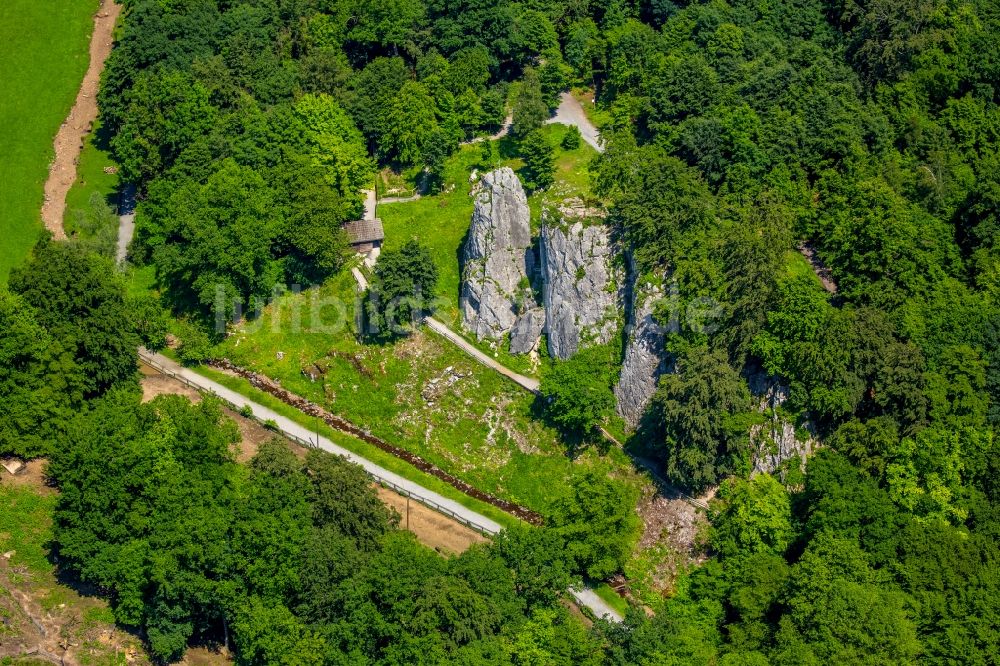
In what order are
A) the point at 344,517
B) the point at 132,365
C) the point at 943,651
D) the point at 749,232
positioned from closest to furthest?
the point at 943,651 < the point at 344,517 < the point at 749,232 < the point at 132,365

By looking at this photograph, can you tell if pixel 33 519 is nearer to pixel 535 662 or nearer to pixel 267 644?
pixel 267 644

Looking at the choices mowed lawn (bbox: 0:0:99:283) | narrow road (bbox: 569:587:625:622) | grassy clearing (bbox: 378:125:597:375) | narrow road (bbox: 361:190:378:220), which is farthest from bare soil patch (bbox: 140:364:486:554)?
mowed lawn (bbox: 0:0:99:283)

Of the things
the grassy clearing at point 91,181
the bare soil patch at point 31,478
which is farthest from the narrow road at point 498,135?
the bare soil patch at point 31,478

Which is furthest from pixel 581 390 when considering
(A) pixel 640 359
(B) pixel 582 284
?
(B) pixel 582 284

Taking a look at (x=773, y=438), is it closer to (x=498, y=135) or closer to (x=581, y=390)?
(x=581, y=390)

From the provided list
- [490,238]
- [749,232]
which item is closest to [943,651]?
[749,232]
